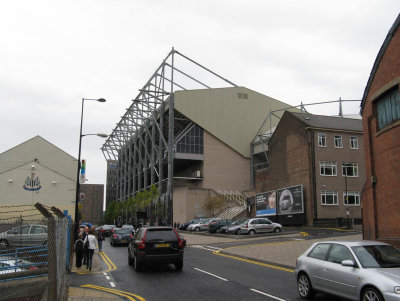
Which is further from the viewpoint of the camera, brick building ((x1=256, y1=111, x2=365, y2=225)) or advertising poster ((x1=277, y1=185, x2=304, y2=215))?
advertising poster ((x1=277, y1=185, x2=304, y2=215))

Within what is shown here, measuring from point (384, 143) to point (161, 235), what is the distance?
10.4m

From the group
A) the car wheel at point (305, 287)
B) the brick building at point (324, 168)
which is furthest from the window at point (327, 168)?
the car wheel at point (305, 287)

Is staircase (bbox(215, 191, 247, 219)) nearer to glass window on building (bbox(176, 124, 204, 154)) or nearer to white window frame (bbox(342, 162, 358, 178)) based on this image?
glass window on building (bbox(176, 124, 204, 154))

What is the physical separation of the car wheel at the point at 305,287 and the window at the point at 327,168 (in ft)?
116

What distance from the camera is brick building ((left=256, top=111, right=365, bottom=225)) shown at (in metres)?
43.2

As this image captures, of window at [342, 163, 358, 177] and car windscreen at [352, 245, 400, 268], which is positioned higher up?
window at [342, 163, 358, 177]

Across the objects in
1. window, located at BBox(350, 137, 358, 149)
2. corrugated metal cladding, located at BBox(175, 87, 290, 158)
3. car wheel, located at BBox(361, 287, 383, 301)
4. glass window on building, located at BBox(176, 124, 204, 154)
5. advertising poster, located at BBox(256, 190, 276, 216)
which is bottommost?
car wheel, located at BBox(361, 287, 383, 301)

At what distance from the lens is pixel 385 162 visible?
17.7 metres

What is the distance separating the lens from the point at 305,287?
32.0 ft

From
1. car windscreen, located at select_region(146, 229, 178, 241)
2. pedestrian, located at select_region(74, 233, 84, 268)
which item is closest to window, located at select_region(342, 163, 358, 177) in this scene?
car windscreen, located at select_region(146, 229, 178, 241)

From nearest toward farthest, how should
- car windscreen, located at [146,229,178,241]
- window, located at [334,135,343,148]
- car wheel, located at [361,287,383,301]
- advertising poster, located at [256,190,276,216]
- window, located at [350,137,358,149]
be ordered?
1. car wheel, located at [361,287,383,301]
2. car windscreen, located at [146,229,178,241]
3. window, located at [334,135,343,148]
4. window, located at [350,137,358,149]
5. advertising poster, located at [256,190,276,216]

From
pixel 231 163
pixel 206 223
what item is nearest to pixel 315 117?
pixel 206 223

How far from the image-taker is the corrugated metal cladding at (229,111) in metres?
67.4

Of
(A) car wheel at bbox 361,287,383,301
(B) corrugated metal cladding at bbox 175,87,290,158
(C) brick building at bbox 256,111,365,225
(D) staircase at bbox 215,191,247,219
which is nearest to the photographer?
(A) car wheel at bbox 361,287,383,301
